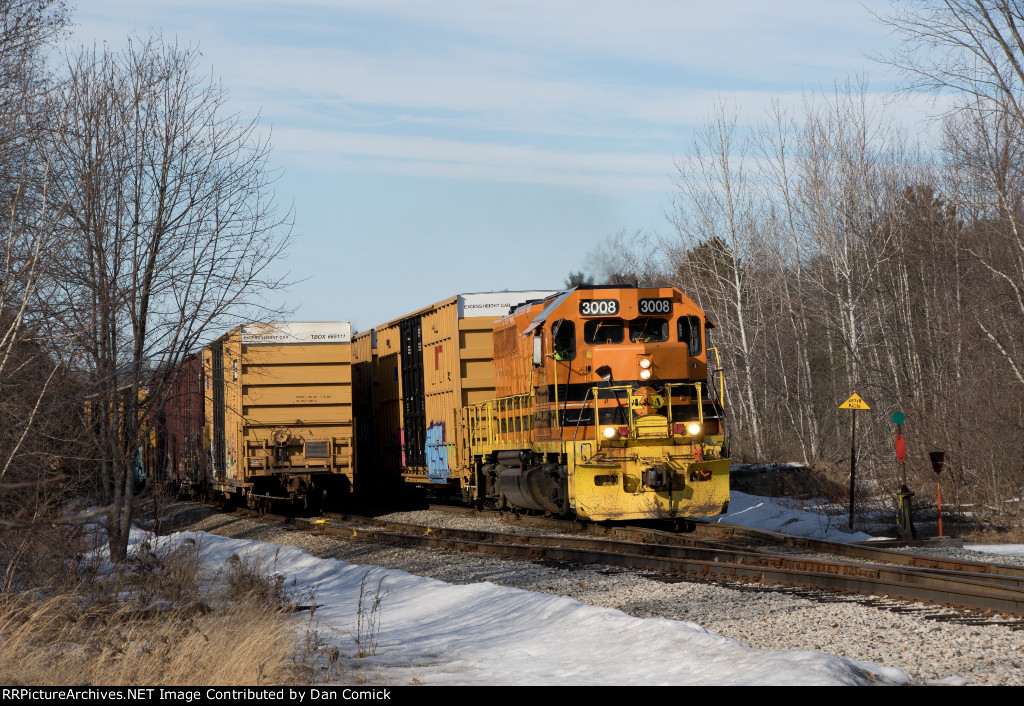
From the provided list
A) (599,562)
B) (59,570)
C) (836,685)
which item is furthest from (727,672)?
(59,570)

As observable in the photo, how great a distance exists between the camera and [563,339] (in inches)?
601

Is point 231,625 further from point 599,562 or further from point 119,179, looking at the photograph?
point 119,179

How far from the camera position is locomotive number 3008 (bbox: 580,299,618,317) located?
1520 centimetres

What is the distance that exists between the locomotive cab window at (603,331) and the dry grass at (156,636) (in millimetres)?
6545

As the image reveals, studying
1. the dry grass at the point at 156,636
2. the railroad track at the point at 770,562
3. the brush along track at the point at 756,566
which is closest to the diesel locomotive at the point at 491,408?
the railroad track at the point at 770,562

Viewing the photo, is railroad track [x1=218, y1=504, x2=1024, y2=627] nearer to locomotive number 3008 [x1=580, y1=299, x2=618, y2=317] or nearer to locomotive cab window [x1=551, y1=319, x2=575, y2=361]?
locomotive cab window [x1=551, y1=319, x2=575, y2=361]

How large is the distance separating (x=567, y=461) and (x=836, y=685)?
9589 mm

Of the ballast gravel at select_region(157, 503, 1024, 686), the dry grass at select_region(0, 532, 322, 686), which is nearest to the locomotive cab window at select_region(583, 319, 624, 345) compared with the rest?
the ballast gravel at select_region(157, 503, 1024, 686)

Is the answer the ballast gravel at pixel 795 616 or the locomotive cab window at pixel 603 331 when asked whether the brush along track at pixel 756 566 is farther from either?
the locomotive cab window at pixel 603 331

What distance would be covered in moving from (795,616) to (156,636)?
504 cm

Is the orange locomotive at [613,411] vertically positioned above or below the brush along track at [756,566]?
above

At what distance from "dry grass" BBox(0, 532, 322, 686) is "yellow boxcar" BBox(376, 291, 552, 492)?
988 cm

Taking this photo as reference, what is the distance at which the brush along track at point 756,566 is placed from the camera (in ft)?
29.2

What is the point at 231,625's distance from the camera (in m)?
7.84
